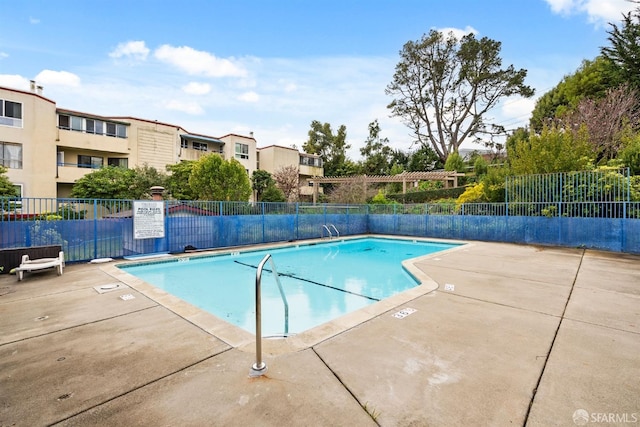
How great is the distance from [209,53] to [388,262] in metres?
12.3

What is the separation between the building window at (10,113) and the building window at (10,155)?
1165 mm

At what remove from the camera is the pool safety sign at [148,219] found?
28.1 ft

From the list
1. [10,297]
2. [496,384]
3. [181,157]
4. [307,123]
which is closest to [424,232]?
[496,384]

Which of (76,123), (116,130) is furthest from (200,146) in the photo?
(76,123)

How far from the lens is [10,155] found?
16625 millimetres

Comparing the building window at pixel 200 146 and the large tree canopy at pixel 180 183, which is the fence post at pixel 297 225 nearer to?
the large tree canopy at pixel 180 183

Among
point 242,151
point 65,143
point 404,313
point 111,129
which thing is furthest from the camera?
point 242,151

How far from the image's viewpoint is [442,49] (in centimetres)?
2700

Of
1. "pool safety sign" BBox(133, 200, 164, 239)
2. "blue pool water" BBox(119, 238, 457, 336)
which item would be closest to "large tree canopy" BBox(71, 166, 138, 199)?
"pool safety sign" BBox(133, 200, 164, 239)

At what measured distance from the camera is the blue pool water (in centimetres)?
526

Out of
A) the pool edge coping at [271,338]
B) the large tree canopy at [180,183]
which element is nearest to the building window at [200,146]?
the large tree canopy at [180,183]

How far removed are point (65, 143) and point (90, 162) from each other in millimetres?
2218

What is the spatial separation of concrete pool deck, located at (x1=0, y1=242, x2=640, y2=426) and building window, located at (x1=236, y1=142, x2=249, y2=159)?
23.7 m

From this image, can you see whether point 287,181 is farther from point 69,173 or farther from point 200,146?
point 69,173
